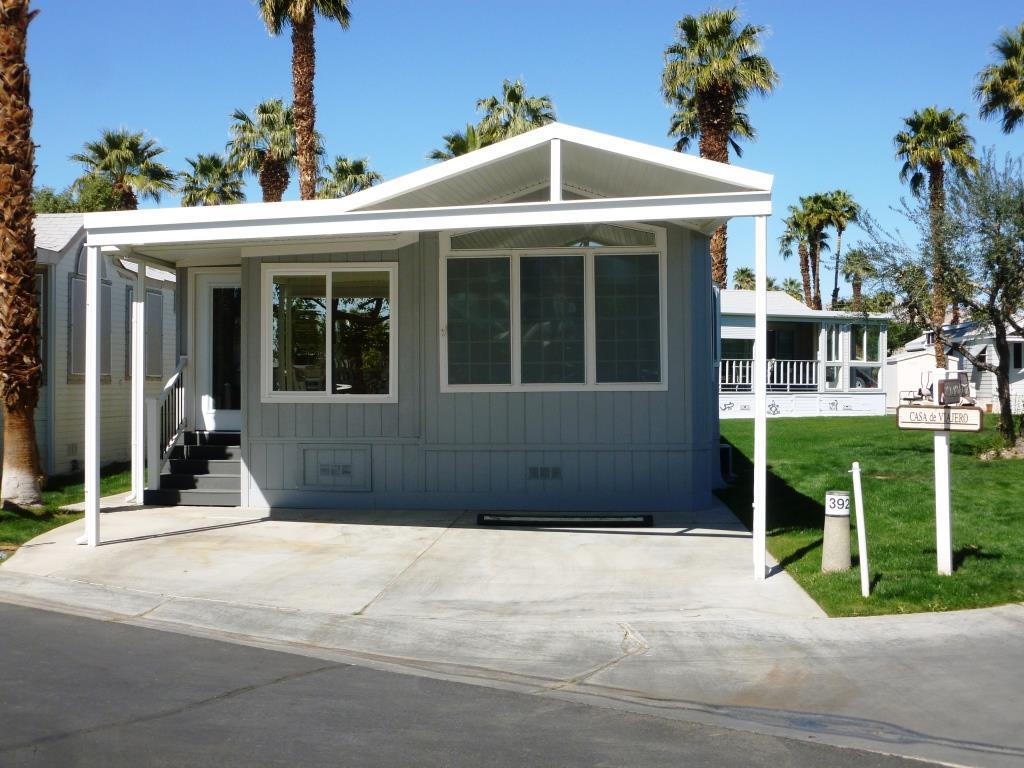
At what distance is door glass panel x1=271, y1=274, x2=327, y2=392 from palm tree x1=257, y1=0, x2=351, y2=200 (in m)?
11.7

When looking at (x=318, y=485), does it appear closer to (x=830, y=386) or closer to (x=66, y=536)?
(x=66, y=536)

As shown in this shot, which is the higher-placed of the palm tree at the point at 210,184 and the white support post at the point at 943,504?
the palm tree at the point at 210,184

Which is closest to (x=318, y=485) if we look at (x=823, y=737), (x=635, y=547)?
(x=635, y=547)

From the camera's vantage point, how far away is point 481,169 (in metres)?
9.76

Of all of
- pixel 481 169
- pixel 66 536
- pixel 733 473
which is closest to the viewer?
pixel 481 169

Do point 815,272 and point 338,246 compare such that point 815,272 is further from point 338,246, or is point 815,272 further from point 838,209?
point 338,246

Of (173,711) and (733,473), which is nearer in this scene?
(173,711)

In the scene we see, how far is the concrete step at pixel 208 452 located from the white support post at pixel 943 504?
8443 mm

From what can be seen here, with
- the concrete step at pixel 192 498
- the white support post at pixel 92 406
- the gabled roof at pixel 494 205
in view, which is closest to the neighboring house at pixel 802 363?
the concrete step at pixel 192 498

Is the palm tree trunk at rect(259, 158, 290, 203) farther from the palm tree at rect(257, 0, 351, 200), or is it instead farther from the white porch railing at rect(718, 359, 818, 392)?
the white porch railing at rect(718, 359, 818, 392)

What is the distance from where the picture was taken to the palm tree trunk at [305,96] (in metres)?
23.2

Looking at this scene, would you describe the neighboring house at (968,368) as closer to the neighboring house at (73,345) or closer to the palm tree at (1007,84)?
the palm tree at (1007,84)

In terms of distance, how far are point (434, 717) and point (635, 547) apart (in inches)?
198

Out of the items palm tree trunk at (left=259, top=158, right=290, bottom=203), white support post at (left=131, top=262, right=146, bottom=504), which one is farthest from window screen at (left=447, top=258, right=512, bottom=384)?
palm tree trunk at (left=259, top=158, right=290, bottom=203)
